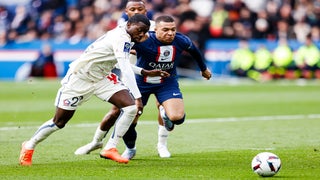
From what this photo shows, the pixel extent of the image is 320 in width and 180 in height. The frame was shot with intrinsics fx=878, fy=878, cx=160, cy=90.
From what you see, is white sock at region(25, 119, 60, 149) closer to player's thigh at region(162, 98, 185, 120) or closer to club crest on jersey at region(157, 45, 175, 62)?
player's thigh at region(162, 98, 185, 120)

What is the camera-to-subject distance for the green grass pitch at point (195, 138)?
1062cm

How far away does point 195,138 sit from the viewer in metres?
15.0

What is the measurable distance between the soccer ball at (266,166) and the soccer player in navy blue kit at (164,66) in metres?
2.35

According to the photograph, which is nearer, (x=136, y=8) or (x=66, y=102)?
(x=66, y=102)

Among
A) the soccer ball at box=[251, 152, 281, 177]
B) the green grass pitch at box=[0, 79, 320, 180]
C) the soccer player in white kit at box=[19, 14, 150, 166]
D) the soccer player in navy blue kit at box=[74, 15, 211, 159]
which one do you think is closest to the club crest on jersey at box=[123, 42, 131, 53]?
the soccer player in white kit at box=[19, 14, 150, 166]

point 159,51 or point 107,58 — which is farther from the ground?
point 107,58

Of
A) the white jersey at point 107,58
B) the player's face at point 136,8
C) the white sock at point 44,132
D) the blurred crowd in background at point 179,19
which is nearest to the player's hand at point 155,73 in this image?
the white jersey at point 107,58

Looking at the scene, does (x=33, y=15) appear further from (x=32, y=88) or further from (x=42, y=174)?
(x=42, y=174)

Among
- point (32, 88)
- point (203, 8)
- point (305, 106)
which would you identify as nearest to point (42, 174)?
point (305, 106)

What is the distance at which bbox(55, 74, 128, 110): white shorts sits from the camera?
11.5m

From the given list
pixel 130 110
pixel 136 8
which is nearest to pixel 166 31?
pixel 136 8

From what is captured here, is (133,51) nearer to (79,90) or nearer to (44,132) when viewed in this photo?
(79,90)

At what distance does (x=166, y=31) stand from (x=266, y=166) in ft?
10.2

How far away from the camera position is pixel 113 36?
450 inches
